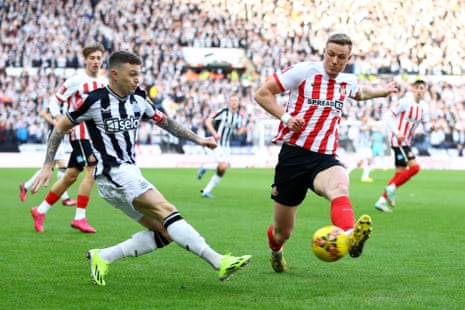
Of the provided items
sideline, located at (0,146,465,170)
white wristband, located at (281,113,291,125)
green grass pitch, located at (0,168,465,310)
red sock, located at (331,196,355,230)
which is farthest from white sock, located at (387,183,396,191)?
sideline, located at (0,146,465,170)

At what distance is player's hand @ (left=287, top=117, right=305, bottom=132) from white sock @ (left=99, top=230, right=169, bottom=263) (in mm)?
1358

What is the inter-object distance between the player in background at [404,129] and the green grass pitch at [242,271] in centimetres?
87

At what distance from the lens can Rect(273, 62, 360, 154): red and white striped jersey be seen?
720 cm

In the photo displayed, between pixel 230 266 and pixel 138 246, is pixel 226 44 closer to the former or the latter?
pixel 138 246

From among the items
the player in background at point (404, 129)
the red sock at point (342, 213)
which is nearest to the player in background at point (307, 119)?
the red sock at point (342, 213)

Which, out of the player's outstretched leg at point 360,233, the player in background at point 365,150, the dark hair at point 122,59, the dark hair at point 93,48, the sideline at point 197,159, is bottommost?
the sideline at point 197,159

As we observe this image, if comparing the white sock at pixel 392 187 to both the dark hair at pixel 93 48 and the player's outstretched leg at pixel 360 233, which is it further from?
the player's outstretched leg at pixel 360 233

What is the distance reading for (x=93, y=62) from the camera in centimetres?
1096

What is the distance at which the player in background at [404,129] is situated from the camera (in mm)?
15555

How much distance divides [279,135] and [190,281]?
1.44 meters

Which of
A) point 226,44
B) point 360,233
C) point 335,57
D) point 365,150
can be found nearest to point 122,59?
point 335,57

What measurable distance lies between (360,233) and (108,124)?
2.20 meters

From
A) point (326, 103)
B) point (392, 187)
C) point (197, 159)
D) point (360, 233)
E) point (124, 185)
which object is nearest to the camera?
point (360, 233)

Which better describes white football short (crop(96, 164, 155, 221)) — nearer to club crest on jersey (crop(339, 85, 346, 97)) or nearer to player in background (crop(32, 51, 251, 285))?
player in background (crop(32, 51, 251, 285))
